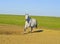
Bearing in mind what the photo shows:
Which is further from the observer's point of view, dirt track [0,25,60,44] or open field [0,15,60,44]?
open field [0,15,60,44]

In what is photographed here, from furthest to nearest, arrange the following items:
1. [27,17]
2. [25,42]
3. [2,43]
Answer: [27,17]
[25,42]
[2,43]

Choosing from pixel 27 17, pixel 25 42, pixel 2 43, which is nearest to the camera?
pixel 2 43

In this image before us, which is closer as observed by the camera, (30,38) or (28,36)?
(30,38)

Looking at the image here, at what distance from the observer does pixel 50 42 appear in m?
16.1

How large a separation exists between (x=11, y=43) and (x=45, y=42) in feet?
8.52

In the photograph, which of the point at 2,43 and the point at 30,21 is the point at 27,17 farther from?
the point at 2,43

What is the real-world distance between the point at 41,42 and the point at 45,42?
291 millimetres

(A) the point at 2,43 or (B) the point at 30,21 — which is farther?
(B) the point at 30,21

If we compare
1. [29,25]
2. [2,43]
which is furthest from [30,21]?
[2,43]

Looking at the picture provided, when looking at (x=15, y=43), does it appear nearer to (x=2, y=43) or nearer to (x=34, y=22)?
(x=2, y=43)

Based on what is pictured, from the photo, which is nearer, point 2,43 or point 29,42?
point 2,43

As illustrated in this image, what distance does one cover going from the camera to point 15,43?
14922mm

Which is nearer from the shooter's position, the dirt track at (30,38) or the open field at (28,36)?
the dirt track at (30,38)

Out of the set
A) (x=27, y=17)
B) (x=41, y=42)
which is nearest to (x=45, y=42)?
(x=41, y=42)
